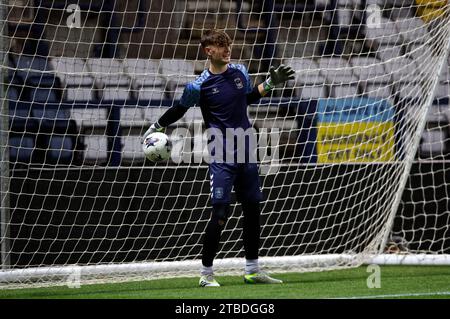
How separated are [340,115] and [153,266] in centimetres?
205

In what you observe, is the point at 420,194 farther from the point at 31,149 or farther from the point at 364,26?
the point at 31,149

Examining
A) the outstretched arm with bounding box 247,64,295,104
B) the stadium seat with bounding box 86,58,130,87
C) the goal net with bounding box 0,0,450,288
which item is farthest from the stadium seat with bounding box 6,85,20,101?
the outstretched arm with bounding box 247,64,295,104

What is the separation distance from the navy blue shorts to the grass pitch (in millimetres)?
553

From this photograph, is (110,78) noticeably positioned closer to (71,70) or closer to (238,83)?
(71,70)

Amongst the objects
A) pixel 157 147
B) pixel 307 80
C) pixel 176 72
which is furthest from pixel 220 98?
pixel 307 80

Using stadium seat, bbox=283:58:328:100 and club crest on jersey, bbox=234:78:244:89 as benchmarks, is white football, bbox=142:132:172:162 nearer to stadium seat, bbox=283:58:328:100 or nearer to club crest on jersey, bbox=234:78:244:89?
club crest on jersey, bbox=234:78:244:89

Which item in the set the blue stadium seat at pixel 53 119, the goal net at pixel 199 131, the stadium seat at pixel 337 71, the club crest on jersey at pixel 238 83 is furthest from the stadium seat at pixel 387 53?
the blue stadium seat at pixel 53 119

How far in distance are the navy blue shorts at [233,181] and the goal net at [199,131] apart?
42.4 inches

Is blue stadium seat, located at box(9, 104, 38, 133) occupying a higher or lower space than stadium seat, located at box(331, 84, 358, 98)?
lower

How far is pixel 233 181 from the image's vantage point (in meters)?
5.91

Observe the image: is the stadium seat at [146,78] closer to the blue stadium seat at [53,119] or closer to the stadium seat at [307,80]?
the blue stadium seat at [53,119]

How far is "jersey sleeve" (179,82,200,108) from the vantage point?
5.90 metres

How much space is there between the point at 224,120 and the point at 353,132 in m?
2.00

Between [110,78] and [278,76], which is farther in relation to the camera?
[110,78]
